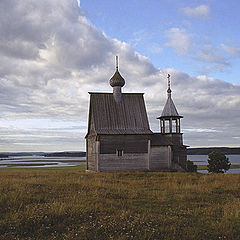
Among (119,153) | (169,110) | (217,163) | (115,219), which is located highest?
(169,110)

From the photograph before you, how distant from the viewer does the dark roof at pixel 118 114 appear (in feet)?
105

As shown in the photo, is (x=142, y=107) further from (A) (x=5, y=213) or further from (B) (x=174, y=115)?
(A) (x=5, y=213)

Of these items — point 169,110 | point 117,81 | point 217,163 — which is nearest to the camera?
point 117,81

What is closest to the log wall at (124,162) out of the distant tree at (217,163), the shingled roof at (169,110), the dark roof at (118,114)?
the dark roof at (118,114)

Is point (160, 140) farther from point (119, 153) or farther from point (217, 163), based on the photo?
point (217, 163)

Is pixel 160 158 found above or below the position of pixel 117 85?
below

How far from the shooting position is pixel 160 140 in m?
33.8

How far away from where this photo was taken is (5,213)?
9.62 m

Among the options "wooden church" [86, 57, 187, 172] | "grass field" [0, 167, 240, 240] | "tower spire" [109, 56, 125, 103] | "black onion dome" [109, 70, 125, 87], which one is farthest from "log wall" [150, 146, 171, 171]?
"grass field" [0, 167, 240, 240]

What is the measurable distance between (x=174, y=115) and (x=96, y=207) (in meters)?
26.0

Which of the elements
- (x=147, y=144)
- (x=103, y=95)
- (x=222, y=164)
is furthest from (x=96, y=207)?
(x=222, y=164)

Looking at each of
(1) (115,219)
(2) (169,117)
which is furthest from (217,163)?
(1) (115,219)

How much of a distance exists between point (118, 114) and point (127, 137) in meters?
3.06

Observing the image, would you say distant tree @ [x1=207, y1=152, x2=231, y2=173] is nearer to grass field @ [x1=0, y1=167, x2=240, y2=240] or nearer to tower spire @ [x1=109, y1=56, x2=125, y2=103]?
tower spire @ [x1=109, y1=56, x2=125, y2=103]
